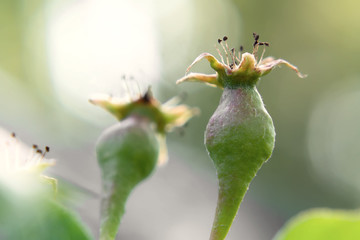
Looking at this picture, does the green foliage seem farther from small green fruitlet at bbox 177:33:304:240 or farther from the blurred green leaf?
the blurred green leaf

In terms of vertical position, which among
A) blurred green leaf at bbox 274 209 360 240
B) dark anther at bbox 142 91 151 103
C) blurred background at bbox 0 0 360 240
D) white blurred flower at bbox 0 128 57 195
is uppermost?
white blurred flower at bbox 0 128 57 195

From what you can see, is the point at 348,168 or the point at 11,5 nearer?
the point at 11,5

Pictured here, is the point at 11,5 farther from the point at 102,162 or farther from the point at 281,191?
the point at 102,162

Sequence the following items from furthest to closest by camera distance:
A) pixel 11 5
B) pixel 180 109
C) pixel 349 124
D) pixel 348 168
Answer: pixel 349 124 → pixel 348 168 → pixel 11 5 → pixel 180 109

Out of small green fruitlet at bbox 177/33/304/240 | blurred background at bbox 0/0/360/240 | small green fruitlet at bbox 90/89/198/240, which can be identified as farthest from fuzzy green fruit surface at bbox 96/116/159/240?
blurred background at bbox 0/0/360/240

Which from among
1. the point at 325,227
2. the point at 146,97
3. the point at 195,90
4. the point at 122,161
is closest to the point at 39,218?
the point at 122,161

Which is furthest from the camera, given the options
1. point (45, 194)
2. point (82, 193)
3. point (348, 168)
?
point (348, 168)

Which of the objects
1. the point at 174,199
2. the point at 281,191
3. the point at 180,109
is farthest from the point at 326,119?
the point at 180,109
